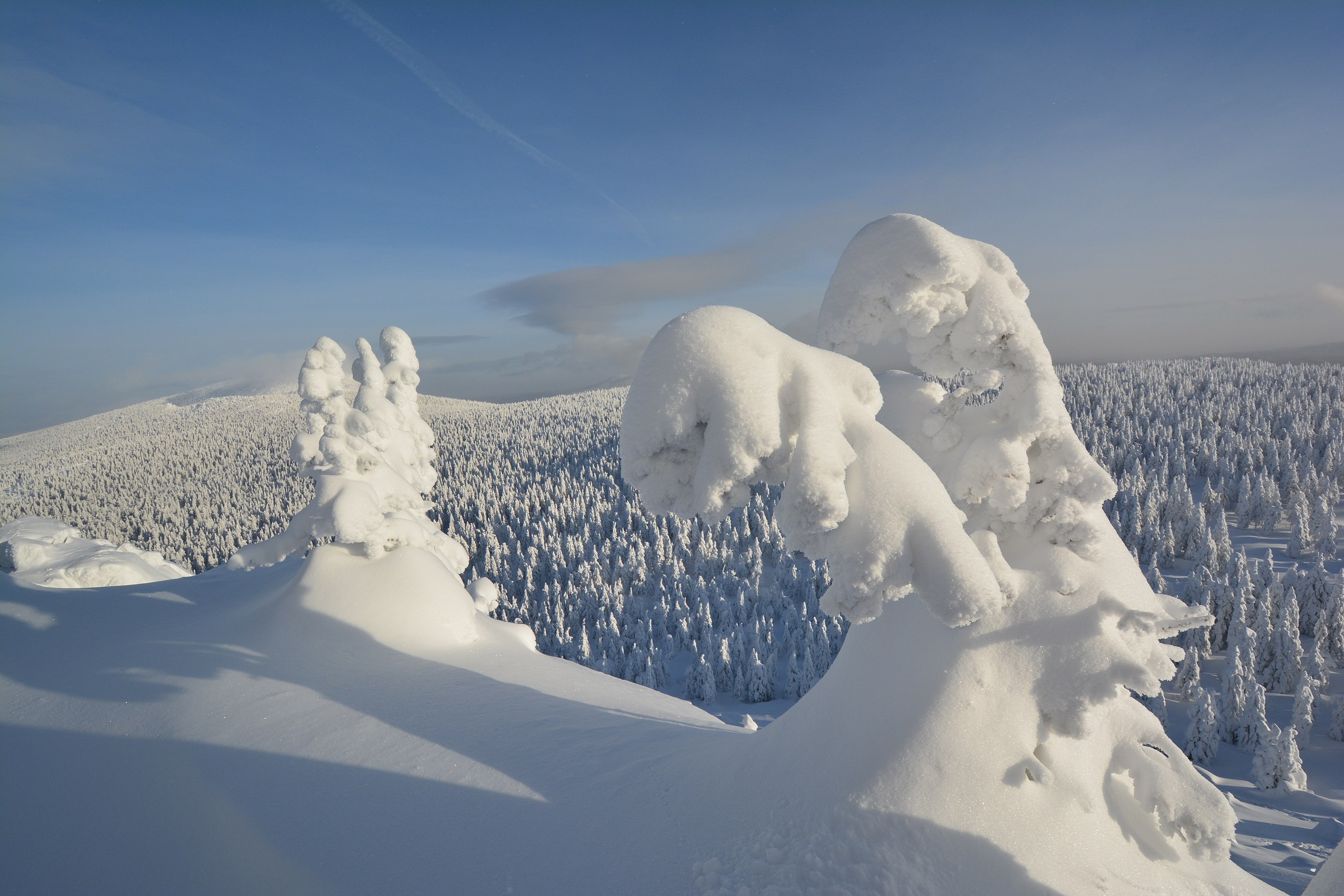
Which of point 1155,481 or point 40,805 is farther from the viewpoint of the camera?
point 1155,481

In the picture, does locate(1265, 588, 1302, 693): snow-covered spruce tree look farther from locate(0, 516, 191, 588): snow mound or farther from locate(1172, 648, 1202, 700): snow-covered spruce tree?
locate(0, 516, 191, 588): snow mound

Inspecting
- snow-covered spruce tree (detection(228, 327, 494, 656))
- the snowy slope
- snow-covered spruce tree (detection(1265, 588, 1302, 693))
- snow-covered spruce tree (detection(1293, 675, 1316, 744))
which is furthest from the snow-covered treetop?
snow-covered spruce tree (detection(1265, 588, 1302, 693))

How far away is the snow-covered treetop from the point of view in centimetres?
446

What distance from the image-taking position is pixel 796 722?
5.25 metres

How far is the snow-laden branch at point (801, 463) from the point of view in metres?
Result: 3.88

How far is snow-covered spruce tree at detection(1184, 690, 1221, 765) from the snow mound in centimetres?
4516

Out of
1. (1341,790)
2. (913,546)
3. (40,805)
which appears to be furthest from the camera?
(1341,790)

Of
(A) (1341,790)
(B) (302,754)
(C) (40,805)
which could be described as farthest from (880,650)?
(A) (1341,790)

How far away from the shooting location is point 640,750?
6562 millimetres

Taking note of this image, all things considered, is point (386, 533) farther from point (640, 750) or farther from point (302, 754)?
point (640, 750)

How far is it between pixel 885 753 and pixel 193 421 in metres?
213

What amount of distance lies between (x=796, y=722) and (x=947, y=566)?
244 centimetres

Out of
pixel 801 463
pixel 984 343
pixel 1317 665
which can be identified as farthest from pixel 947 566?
pixel 1317 665

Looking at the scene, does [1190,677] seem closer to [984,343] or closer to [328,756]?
[984,343]
